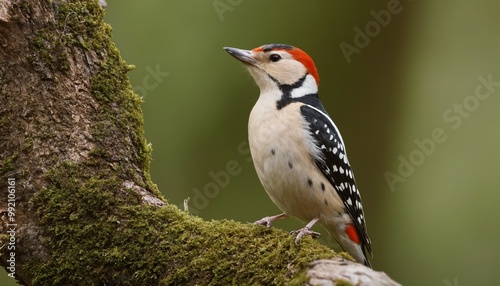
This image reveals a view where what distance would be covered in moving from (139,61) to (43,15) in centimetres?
348

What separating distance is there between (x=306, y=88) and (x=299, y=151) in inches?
24.5

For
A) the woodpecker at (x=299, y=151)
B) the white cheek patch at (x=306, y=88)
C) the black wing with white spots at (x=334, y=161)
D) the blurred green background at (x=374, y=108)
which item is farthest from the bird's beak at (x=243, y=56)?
the blurred green background at (x=374, y=108)

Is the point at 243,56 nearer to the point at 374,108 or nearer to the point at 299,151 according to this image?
the point at 299,151

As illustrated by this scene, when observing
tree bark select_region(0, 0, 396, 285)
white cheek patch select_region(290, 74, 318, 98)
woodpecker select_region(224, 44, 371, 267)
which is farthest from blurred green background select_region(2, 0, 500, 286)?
tree bark select_region(0, 0, 396, 285)

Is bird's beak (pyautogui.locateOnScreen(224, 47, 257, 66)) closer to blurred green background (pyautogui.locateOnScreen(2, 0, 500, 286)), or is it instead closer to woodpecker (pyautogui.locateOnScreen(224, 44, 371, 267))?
woodpecker (pyautogui.locateOnScreen(224, 44, 371, 267))

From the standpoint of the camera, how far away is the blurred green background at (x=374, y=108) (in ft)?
18.9

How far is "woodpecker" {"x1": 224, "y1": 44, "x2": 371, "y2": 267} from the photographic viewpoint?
3.61m

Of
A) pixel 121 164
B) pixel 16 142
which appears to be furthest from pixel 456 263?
pixel 16 142

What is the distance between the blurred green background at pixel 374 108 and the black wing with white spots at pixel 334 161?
1753 millimetres

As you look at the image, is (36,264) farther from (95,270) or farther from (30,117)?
(30,117)

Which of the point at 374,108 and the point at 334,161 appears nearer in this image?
the point at 334,161

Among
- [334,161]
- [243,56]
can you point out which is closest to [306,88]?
[243,56]

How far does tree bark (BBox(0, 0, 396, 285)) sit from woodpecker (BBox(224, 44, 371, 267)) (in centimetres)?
77

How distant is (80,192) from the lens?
2.86 meters
